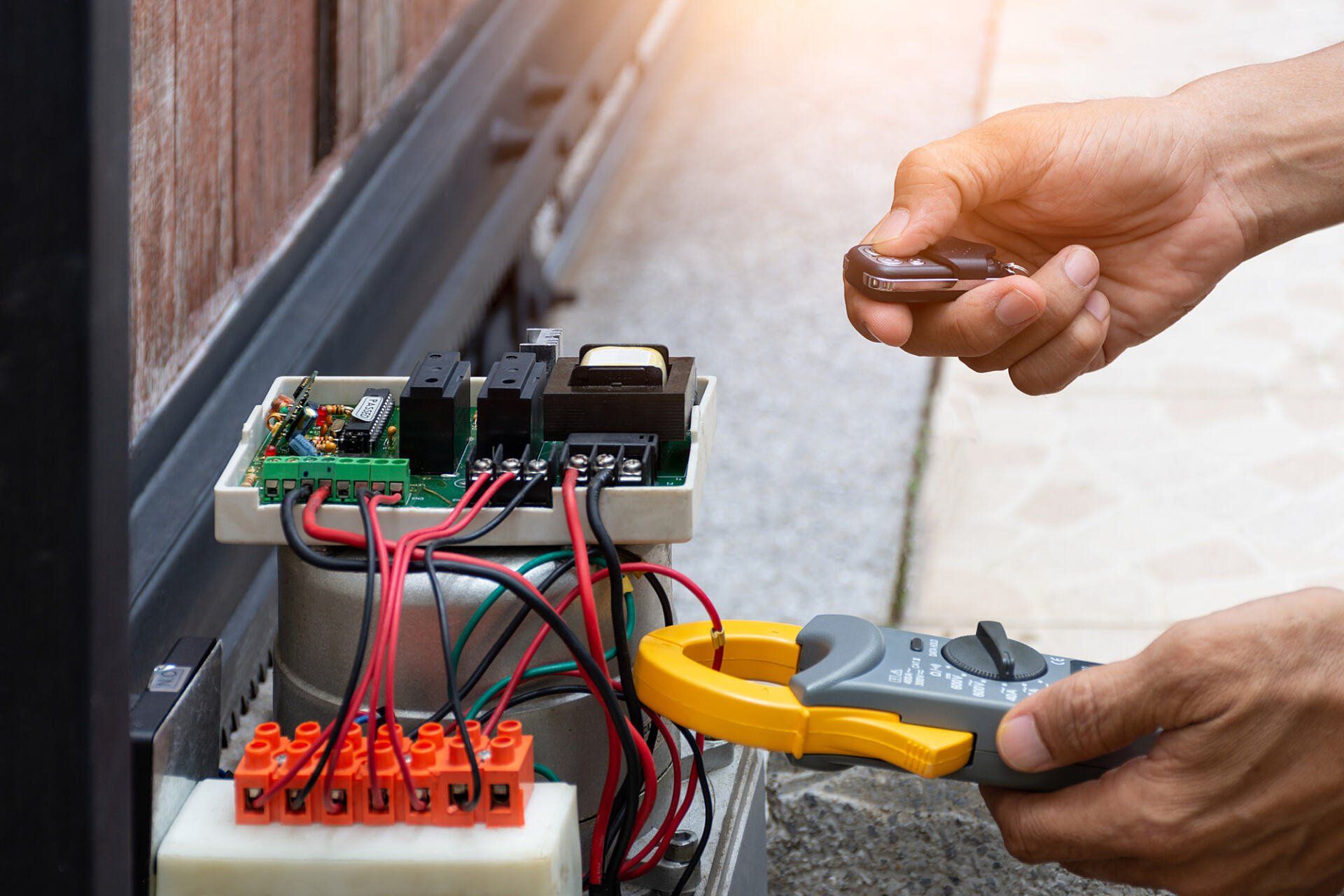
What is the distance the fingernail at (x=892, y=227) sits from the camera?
109cm

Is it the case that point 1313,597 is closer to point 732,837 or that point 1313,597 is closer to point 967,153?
point 732,837

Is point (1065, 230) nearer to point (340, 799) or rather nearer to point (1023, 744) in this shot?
point (1023, 744)

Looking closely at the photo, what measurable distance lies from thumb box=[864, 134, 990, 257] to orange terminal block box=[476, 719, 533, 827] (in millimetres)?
575

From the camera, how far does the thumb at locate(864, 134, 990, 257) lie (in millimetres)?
1089

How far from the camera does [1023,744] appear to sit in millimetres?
727

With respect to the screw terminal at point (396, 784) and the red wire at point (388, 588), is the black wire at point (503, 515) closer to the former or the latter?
the red wire at point (388, 588)

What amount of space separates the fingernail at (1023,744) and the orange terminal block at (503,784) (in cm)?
26

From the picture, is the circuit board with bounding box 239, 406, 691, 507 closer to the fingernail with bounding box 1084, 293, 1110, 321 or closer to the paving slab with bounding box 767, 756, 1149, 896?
the paving slab with bounding box 767, 756, 1149, 896

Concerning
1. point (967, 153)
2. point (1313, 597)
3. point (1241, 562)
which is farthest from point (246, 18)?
point (1241, 562)

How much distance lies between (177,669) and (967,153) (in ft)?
2.56

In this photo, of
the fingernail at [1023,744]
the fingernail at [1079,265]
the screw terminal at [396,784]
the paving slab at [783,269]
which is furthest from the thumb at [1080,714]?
the paving slab at [783,269]

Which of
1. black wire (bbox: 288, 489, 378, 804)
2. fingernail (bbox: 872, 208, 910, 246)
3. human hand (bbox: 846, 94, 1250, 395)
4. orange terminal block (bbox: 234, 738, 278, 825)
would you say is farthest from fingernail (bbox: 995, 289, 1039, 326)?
orange terminal block (bbox: 234, 738, 278, 825)

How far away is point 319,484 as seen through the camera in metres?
0.77

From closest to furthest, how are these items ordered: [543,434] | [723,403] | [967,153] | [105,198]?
[105,198], [543,434], [967,153], [723,403]
